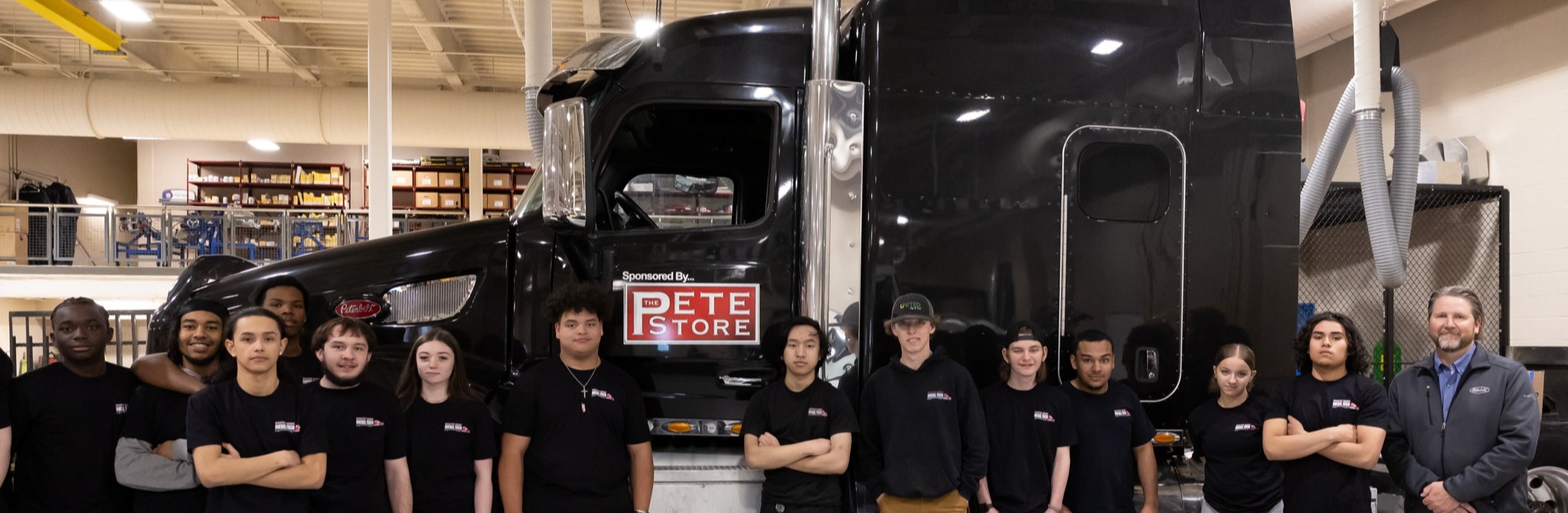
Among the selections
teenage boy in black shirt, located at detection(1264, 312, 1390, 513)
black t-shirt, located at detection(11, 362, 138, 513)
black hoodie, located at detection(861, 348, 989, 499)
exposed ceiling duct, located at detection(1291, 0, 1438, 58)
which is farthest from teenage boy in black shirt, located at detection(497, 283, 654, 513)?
exposed ceiling duct, located at detection(1291, 0, 1438, 58)

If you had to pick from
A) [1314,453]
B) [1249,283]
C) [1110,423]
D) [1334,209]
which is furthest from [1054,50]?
[1334,209]

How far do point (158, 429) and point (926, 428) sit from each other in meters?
2.88

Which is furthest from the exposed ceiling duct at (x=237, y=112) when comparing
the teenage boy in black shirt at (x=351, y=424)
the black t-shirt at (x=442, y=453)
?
the teenage boy in black shirt at (x=351, y=424)

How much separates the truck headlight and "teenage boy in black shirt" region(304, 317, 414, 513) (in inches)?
32.7

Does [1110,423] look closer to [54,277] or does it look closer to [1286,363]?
[1286,363]

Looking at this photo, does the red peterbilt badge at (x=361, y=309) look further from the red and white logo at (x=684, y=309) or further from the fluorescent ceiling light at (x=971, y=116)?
the fluorescent ceiling light at (x=971, y=116)

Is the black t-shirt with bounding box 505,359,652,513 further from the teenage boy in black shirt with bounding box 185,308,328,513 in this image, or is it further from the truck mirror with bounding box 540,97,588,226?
the teenage boy in black shirt with bounding box 185,308,328,513

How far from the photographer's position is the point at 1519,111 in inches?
336

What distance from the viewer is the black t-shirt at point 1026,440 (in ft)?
14.2

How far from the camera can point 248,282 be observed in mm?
4977

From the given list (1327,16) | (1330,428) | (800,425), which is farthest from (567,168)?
(1327,16)

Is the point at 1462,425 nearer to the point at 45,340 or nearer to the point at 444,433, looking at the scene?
the point at 444,433

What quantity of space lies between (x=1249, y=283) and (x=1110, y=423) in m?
0.91

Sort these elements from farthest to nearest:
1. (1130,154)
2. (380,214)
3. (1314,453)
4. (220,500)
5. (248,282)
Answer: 1. (380,214)
2. (248,282)
3. (1130,154)
4. (1314,453)
5. (220,500)
